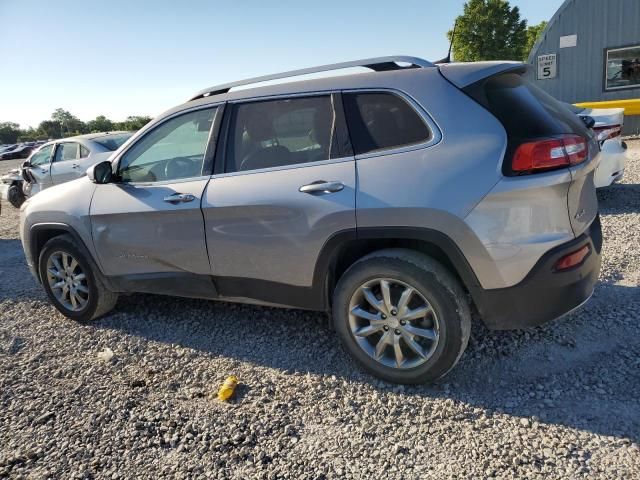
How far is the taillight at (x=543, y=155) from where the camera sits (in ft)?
8.34

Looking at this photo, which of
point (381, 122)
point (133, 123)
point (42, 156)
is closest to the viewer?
point (381, 122)

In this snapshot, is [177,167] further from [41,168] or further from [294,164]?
[41,168]

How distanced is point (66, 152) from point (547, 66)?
593 inches

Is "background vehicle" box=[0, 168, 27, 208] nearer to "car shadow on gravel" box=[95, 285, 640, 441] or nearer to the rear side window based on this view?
"car shadow on gravel" box=[95, 285, 640, 441]

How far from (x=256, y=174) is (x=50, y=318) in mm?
2679

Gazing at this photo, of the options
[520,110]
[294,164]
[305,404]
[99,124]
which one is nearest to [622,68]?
[520,110]

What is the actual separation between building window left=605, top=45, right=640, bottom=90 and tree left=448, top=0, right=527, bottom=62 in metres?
26.4

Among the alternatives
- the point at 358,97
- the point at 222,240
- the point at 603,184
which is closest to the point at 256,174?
the point at 222,240

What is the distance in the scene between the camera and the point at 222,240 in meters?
3.35

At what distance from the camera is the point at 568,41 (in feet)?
53.8

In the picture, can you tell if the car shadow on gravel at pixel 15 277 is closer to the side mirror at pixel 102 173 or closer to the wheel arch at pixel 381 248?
the side mirror at pixel 102 173

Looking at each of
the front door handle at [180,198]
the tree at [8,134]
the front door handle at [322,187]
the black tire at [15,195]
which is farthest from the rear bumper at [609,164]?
the tree at [8,134]

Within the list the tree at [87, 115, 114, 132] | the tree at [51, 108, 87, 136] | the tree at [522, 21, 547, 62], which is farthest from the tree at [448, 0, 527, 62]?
the tree at [51, 108, 87, 136]

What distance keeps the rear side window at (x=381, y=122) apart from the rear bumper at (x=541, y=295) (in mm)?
915
